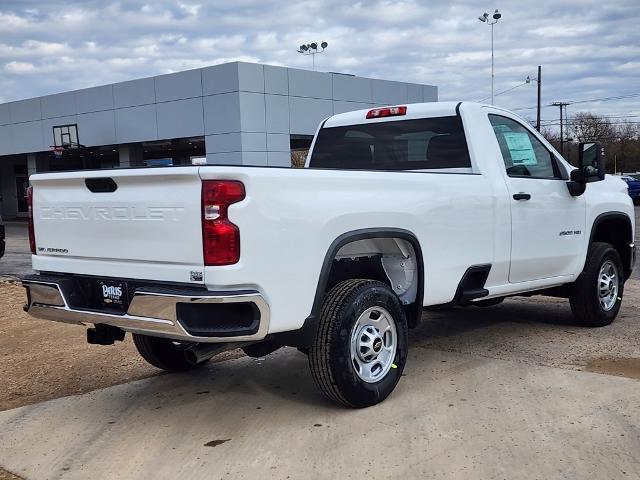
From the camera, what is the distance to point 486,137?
223 inches

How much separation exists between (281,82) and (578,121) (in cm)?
6590

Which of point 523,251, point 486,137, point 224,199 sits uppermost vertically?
point 486,137

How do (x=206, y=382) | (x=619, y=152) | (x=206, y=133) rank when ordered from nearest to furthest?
(x=206, y=382) < (x=206, y=133) < (x=619, y=152)

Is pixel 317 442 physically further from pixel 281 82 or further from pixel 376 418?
pixel 281 82

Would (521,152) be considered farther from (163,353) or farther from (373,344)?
(163,353)

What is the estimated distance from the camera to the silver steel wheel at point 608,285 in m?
6.89

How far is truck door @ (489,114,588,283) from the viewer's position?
5.72 m

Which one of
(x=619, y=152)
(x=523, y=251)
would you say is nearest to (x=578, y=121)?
(x=619, y=152)

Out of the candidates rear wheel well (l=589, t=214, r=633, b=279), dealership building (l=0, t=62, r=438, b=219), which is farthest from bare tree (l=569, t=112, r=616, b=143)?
rear wheel well (l=589, t=214, r=633, b=279)

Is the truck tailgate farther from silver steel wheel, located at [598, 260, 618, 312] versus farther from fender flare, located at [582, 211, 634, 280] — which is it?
silver steel wheel, located at [598, 260, 618, 312]

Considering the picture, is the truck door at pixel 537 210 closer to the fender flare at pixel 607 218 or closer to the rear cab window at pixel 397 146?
the fender flare at pixel 607 218

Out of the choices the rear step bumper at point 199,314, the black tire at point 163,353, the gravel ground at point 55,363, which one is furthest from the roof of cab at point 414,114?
the rear step bumper at point 199,314

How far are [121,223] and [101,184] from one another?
0.31 meters

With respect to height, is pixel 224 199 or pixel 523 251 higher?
pixel 224 199
